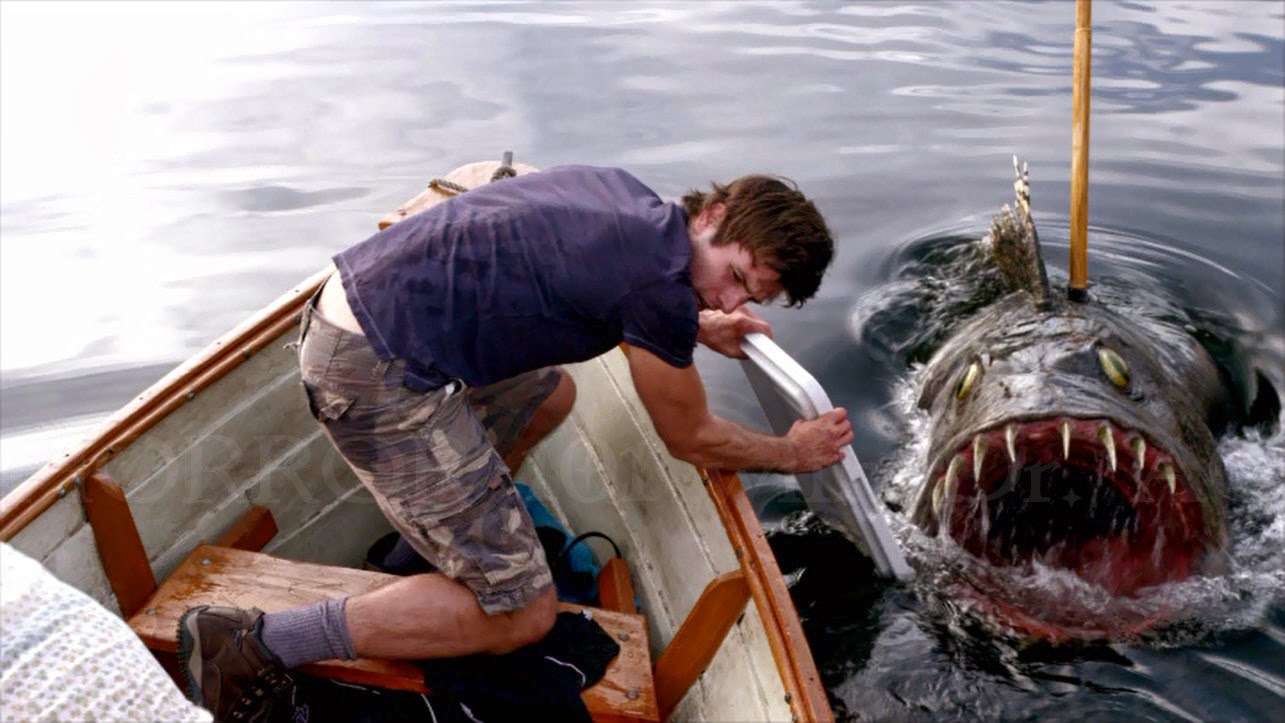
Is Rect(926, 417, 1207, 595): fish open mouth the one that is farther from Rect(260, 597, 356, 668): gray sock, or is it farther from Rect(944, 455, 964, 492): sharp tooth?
Rect(260, 597, 356, 668): gray sock

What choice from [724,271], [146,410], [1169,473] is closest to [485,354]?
[724,271]

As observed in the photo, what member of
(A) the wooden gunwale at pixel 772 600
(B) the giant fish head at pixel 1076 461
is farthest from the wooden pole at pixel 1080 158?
(A) the wooden gunwale at pixel 772 600

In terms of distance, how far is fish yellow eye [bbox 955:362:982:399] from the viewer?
4.69 metres

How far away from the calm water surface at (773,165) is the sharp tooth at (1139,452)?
0.62 meters

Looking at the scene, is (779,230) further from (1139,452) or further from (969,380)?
(969,380)

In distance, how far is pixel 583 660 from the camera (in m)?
3.57

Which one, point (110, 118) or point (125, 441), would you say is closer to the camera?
point (125, 441)

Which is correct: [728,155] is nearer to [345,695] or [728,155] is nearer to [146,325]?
[146,325]

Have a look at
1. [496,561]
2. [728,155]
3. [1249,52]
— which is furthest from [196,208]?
[1249,52]

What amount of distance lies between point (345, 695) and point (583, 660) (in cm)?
77

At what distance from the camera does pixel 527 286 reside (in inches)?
126

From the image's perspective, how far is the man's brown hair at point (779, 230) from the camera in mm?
3191

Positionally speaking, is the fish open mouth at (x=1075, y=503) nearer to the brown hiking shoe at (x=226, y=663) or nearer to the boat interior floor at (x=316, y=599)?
the boat interior floor at (x=316, y=599)

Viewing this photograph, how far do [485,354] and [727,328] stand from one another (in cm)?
92
